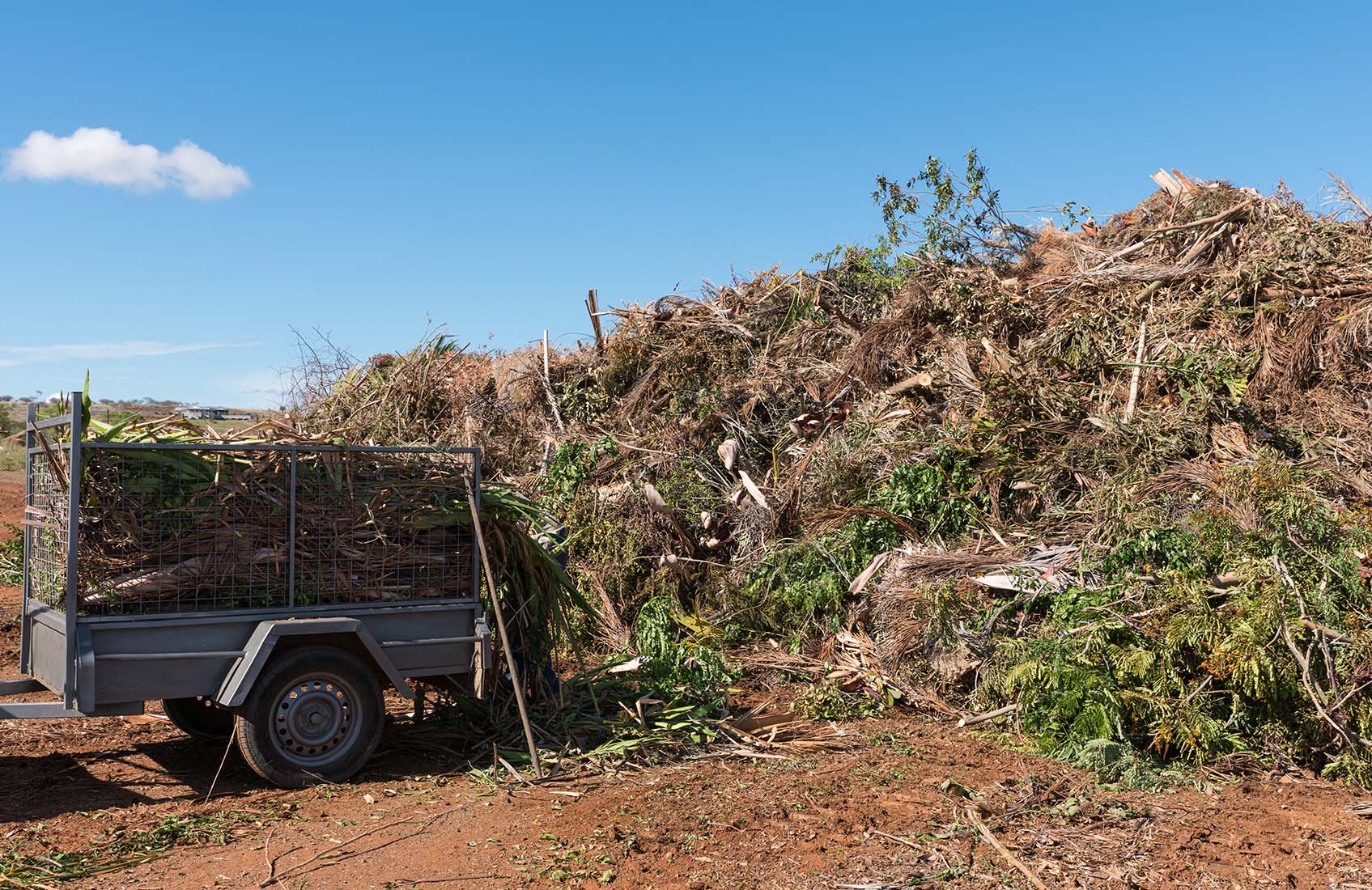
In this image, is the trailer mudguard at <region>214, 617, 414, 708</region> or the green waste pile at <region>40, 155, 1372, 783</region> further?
the green waste pile at <region>40, 155, 1372, 783</region>

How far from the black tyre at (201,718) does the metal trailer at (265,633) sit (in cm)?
2

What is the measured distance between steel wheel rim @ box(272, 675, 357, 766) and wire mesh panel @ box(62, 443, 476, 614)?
50 cm

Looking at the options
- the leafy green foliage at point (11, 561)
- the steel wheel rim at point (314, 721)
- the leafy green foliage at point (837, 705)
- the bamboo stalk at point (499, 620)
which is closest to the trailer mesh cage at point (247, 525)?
the bamboo stalk at point (499, 620)

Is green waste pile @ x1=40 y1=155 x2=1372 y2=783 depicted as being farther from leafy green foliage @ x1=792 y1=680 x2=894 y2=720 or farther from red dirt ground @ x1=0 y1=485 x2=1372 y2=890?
red dirt ground @ x1=0 y1=485 x2=1372 y2=890

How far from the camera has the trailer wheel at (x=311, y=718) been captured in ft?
20.1

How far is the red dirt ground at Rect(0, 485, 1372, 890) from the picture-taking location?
505 centimetres

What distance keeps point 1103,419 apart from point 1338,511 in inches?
85.6

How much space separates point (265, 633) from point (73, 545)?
109cm

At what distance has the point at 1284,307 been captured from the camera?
10.5 metres

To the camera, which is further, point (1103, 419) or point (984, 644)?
point (1103, 419)

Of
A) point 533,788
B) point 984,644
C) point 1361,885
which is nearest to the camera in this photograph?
point 1361,885

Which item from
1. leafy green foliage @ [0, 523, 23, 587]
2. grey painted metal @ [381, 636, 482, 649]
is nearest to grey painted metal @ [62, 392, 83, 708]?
grey painted metal @ [381, 636, 482, 649]

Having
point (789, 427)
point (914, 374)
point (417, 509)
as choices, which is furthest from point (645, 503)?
point (417, 509)

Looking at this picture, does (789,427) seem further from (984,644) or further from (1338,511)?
(1338,511)
